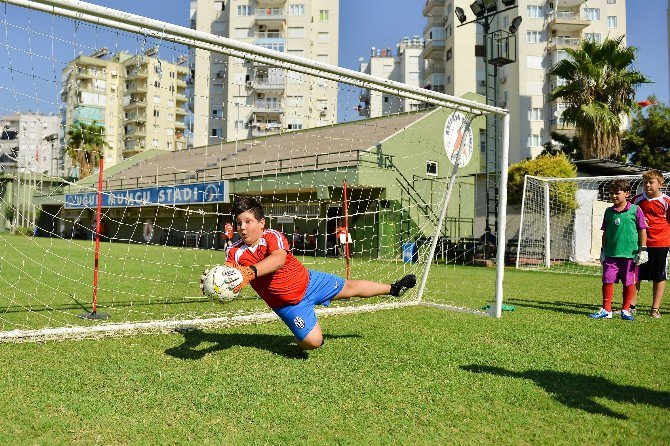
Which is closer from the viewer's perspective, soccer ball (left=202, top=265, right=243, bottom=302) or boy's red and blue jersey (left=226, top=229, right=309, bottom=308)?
soccer ball (left=202, top=265, right=243, bottom=302)

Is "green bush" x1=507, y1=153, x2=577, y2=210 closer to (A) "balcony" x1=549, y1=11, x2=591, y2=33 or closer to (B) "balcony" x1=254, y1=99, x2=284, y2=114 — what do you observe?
(B) "balcony" x1=254, y1=99, x2=284, y2=114

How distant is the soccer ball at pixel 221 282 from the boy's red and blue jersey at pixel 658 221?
5862 mm

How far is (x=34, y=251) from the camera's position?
1861cm

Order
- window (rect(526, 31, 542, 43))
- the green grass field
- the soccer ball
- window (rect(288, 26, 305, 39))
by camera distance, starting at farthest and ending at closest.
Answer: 1. window (rect(288, 26, 305, 39))
2. window (rect(526, 31, 542, 43))
3. the soccer ball
4. the green grass field

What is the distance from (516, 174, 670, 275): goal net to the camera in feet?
60.2

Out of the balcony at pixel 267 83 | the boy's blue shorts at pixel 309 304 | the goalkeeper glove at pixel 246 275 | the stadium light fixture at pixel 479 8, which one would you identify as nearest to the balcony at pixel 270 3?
the stadium light fixture at pixel 479 8

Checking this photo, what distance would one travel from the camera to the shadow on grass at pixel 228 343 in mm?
4785

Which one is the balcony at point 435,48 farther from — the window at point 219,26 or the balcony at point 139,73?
the balcony at point 139,73

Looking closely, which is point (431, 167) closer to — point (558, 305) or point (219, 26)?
point (558, 305)

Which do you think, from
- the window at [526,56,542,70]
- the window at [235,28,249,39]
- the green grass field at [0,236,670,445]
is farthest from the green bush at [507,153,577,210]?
the window at [235,28,249,39]

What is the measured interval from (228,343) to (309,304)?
3.38 feet

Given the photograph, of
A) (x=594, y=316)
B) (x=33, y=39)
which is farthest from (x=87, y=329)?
(x=594, y=316)

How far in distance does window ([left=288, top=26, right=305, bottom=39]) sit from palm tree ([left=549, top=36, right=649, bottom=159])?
37564 mm

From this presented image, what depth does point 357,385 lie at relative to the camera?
3840mm
